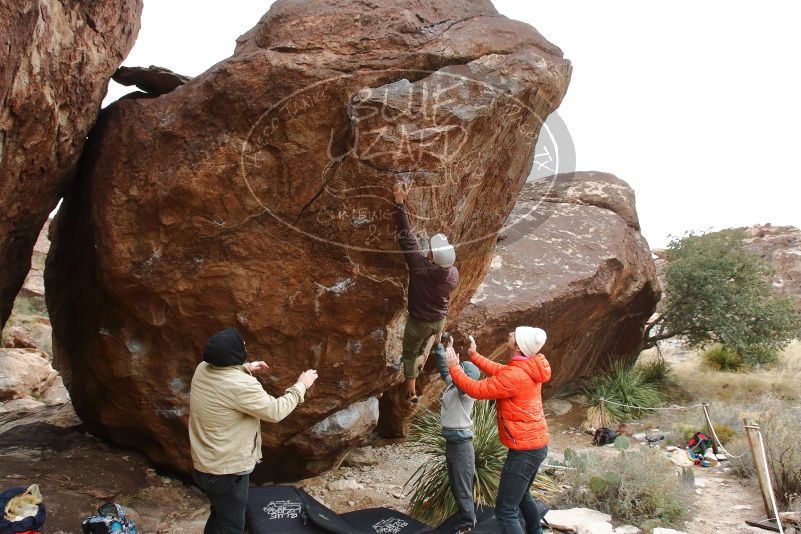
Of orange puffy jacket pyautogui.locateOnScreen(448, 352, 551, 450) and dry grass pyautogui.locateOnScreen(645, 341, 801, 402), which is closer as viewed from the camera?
orange puffy jacket pyautogui.locateOnScreen(448, 352, 551, 450)

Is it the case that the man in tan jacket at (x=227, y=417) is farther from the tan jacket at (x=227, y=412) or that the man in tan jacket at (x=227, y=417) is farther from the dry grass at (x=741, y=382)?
the dry grass at (x=741, y=382)

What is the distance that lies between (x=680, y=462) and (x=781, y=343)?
8.03m

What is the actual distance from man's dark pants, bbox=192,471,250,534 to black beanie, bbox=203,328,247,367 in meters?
0.73

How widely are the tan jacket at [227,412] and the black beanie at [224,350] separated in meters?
0.08

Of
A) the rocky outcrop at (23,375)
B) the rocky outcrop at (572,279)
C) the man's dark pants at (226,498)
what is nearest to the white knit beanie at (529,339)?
the man's dark pants at (226,498)

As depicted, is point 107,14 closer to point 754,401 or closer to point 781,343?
point 754,401

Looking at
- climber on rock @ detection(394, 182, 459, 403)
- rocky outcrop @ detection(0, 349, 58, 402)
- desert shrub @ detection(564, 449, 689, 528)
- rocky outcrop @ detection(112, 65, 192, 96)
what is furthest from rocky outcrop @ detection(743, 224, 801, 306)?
rocky outcrop @ detection(0, 349, 58, 402)

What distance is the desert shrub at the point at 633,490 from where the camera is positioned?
641 cm

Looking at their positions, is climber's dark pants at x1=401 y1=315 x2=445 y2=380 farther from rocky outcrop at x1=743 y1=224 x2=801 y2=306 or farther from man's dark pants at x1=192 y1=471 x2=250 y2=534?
rocky outcrop at x1=743 y1=224 x2=801 y2=306

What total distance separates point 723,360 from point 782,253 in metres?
9.60

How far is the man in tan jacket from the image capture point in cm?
401

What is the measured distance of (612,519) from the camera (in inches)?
253

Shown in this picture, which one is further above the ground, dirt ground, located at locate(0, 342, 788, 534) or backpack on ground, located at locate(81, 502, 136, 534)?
backpack on ground, located at locate(81, 502, 136, 534)

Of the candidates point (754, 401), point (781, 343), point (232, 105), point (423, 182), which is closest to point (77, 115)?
point (232, 105)
